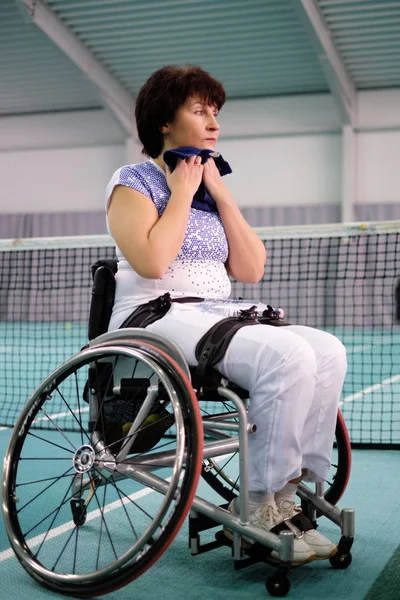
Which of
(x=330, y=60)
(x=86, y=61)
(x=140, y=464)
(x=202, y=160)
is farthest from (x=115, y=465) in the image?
(x=86, y=61)

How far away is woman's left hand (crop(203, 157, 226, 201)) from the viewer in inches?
89.2

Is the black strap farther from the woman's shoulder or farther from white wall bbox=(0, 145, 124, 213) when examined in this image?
white wall bbox=(0, 145, 124, 213)

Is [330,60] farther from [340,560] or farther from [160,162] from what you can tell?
[340,560]

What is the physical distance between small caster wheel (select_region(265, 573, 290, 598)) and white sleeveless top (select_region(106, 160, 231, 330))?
0.75 metres

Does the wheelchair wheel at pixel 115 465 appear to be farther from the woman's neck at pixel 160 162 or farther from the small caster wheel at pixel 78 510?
the woman's neck at pixel 160 162

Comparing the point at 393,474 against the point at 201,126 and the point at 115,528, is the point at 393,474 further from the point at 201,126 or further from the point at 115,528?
the point at 201,126

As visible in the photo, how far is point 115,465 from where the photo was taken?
78.4 inches

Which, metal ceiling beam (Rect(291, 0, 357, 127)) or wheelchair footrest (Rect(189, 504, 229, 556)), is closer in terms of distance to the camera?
wheelchair footrest (Rect(189, 504, 229, 556))

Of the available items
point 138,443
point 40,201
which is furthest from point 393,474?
point 40,201

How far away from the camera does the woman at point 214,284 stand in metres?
1.84

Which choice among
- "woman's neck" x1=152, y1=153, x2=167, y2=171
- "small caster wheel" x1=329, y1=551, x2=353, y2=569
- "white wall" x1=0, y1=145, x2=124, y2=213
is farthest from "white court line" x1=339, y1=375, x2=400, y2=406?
"white wall" x1=0, y1=145, x2=124, y2=213

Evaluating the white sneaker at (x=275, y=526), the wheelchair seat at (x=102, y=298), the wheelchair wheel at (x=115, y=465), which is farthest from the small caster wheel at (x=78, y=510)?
the white sneaker at (x=275, y=526)

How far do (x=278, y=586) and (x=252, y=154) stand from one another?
509 inches

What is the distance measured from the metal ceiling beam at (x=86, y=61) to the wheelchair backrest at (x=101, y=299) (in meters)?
9.83
